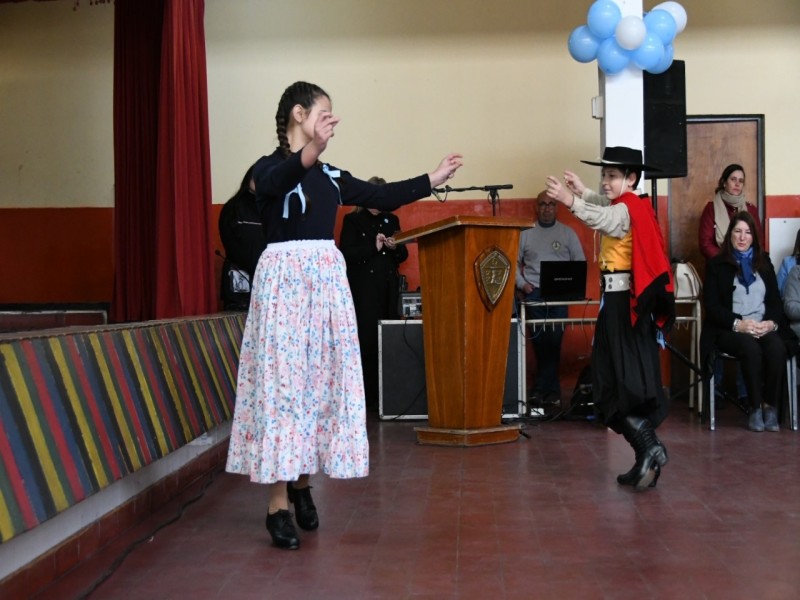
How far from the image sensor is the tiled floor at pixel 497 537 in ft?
9.40

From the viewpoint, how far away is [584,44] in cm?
657

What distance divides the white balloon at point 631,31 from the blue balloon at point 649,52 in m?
0.06

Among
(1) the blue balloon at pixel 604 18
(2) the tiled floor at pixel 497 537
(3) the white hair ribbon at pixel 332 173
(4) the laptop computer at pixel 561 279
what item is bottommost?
(2) the tiled floor at pixel 497 537

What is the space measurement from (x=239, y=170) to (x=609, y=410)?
175 inches

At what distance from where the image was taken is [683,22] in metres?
6.74

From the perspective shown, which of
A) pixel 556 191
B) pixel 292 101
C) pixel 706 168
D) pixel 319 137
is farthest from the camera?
pixel 706 168

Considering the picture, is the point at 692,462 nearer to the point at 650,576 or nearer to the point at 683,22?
the point at 650,576

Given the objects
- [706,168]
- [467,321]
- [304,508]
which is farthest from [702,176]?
[304,508]

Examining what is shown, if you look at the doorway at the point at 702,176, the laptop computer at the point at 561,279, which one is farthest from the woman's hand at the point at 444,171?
the doorway at the point at 702,176

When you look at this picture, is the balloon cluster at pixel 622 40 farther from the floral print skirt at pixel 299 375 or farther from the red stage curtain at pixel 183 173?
the floral print skirt at pixel 299 375

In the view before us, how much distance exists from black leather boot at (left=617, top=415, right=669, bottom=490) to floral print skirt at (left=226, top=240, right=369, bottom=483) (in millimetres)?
1435

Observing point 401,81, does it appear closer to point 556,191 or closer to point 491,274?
point 491,274

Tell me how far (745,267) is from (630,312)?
2.37 metres

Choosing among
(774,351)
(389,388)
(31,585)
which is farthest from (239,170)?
(31,585)
